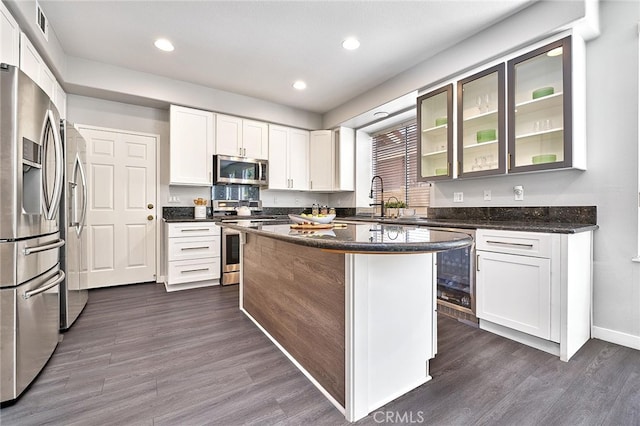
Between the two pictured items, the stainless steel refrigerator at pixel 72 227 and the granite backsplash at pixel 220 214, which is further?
the granite backsplash at pixel 220 214

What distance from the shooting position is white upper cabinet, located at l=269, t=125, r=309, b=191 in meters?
4.66

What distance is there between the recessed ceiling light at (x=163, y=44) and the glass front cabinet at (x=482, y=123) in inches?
118

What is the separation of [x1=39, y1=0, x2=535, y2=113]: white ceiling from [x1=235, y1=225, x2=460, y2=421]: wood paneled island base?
6.63 feet

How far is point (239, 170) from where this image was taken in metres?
4.33

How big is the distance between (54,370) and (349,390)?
1870 mm

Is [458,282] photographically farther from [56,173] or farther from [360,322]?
[56,173]

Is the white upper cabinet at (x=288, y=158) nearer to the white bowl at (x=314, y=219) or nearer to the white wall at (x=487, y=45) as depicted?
the white wall at (x=487, y=45)

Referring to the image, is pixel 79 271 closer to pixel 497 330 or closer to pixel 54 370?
pixel 54 370

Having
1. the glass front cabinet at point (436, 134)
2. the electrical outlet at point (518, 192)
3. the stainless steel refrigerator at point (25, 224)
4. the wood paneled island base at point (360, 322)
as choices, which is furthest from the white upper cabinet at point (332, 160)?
the stainless steel refrigerator at point (25, 224)

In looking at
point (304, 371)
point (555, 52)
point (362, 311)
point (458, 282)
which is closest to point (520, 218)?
point (458, 282)


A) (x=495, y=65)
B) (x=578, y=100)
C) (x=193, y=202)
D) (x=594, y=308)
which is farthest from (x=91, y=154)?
(x=594, y=308)

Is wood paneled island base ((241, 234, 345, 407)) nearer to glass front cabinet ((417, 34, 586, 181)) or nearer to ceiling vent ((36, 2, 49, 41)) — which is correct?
glass front cabinet ((417, 34, 586, 181))

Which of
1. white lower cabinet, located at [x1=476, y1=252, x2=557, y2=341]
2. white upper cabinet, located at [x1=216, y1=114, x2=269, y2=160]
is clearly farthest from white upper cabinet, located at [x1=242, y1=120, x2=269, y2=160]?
white lower cabinet, located at [x1=476, y1=252, x2=557, y2=341]

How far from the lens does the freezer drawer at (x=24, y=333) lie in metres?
1.48
